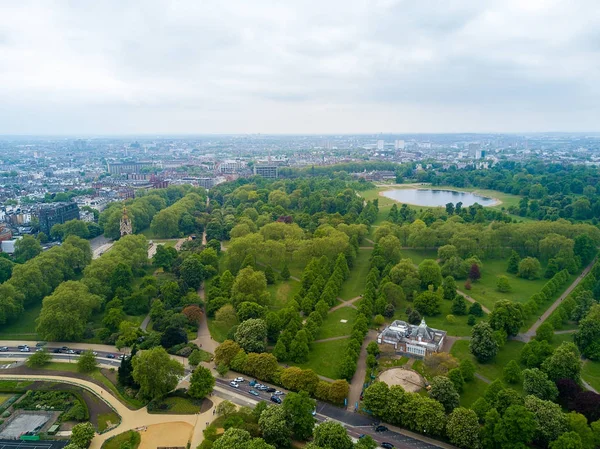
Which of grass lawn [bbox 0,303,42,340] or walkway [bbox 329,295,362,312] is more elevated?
walkway [bbox 329,295,362,312]

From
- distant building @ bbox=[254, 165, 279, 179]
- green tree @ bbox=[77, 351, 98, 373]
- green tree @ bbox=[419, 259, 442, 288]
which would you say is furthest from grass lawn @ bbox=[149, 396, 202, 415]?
distant building @ bbox=[254, 165, 279, 179]

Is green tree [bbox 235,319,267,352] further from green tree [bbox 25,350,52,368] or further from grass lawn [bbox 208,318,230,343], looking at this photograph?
green tree [bbox 25,350,52,368]

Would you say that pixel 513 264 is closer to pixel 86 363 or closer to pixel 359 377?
pixel 359 377

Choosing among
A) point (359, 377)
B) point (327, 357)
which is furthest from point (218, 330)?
point (359, 377)

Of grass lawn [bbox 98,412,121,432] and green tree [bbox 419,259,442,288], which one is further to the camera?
green tree [bbox 419,259,442,288]

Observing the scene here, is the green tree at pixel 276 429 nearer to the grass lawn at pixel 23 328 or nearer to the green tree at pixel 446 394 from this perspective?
the green tree at pixel 446 394

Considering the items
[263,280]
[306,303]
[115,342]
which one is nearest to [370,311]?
[306,303]
